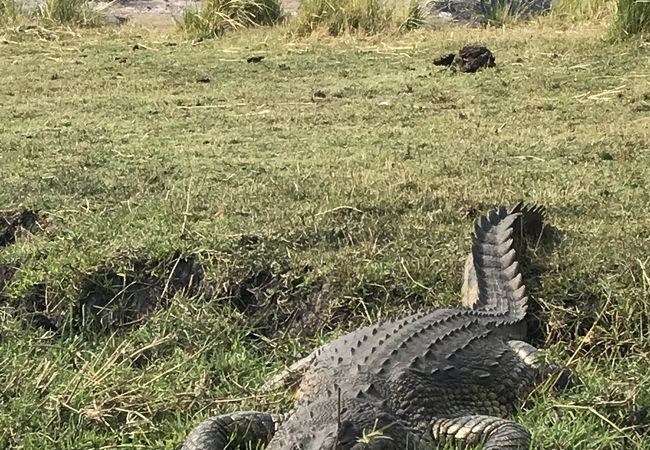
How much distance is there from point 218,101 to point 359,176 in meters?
2.40

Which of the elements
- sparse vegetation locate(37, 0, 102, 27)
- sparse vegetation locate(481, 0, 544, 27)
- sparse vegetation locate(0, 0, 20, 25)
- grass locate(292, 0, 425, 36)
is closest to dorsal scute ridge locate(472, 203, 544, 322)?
grass locate(292, 0, 425, 36)

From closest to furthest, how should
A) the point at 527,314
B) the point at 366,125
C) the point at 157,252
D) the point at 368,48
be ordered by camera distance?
the point at 527,314 → the point at 157,252 → the point at 366,125 → the point at 368,48

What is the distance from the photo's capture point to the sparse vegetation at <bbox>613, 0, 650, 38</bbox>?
25.2ft

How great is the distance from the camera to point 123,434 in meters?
2.81

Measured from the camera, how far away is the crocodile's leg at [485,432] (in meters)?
2.60

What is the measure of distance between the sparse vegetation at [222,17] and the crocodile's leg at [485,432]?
7.55 m

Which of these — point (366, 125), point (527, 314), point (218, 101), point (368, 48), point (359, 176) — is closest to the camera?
point (527, 314)

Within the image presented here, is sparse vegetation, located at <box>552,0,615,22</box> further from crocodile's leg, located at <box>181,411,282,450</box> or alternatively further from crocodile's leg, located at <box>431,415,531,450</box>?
crocodile's leg, located at <box>181,411,282,450</box>

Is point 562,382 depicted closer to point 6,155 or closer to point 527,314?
point 527,314

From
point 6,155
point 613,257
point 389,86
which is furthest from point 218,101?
point 613,257

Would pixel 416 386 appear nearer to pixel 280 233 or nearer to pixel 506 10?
pixel 280 233

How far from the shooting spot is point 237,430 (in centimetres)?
276

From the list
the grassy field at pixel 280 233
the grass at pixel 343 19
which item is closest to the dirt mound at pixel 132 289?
the grassy field at pixel 280 233

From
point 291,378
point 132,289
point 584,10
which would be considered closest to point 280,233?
point 132,289
